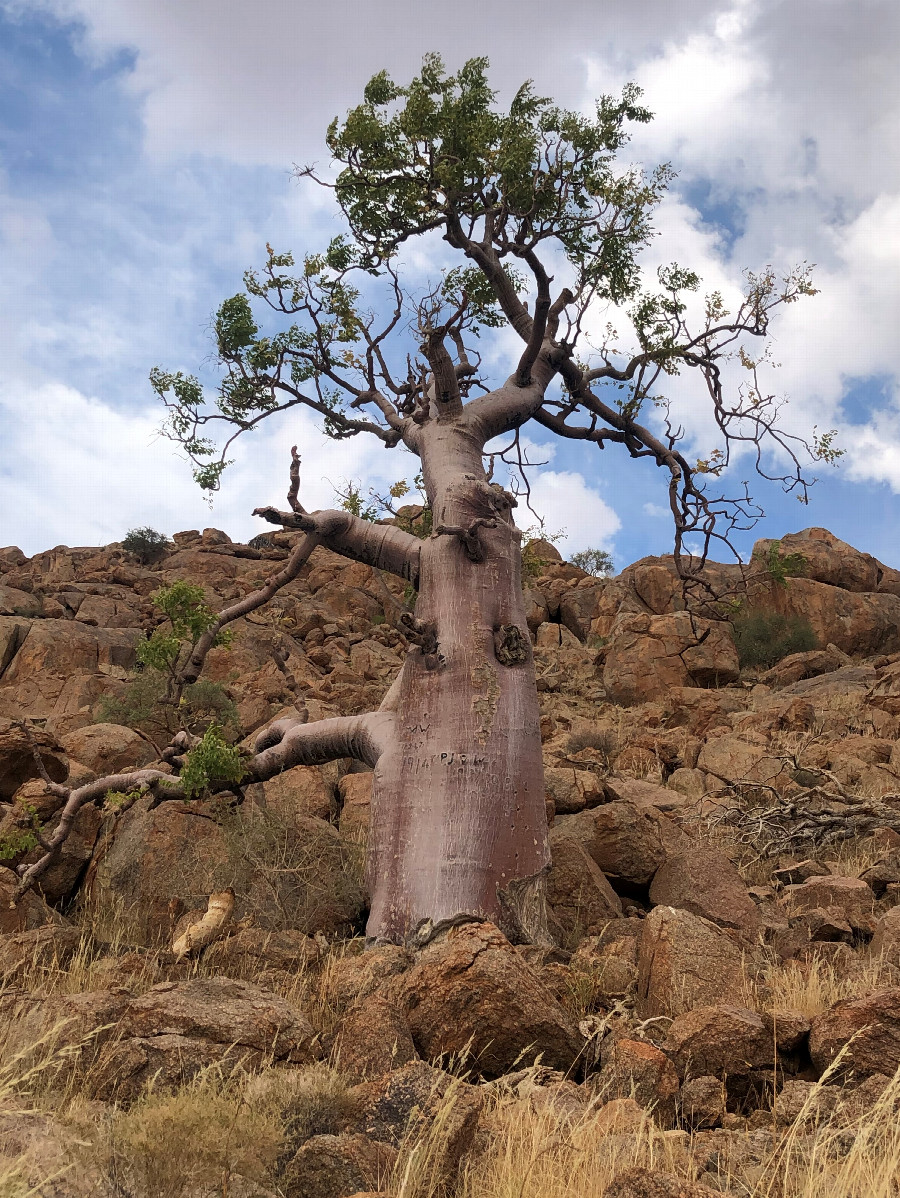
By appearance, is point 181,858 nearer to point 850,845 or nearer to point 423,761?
point 423,761

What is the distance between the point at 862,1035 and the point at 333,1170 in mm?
1752

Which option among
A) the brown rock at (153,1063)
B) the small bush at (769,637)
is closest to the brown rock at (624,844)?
the brown rock at (153,1063)

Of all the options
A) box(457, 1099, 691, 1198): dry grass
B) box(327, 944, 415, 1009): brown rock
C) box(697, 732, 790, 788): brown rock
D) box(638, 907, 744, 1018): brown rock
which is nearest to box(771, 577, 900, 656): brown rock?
box(697, 732, 790, 788): brown rock

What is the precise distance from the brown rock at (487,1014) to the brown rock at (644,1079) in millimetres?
296

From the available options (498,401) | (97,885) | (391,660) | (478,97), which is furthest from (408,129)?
(391,660)

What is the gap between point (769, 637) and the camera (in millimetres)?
19438

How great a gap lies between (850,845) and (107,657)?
13419 mm

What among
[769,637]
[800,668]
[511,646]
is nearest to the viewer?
[511,646]

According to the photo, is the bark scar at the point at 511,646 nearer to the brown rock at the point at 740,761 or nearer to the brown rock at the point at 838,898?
the brown rock at the point at 838,898

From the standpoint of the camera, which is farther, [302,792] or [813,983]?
[302,792]

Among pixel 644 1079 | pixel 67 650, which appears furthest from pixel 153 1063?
pixel 67 650

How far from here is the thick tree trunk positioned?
479 centimetres

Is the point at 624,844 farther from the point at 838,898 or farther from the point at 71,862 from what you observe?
the point at 71,862

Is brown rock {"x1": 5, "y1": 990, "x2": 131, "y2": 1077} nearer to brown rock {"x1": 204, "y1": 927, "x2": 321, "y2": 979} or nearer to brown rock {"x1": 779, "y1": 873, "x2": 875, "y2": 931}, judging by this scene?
brown rock {"x1": 204, "y1": 927, "x2": 321, "y2": 979}
